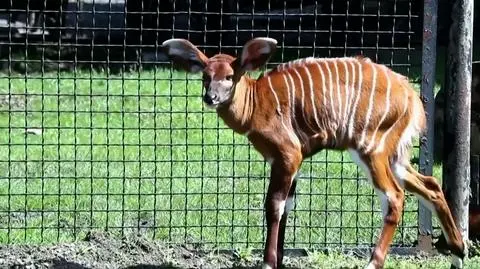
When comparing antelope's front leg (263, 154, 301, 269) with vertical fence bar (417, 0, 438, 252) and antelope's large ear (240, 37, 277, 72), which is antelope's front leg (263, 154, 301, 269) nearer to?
antelope's large ear (240, 37, 277, 72)

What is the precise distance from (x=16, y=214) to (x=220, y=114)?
2.31 meters

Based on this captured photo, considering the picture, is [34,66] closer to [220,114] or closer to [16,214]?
[16,214]

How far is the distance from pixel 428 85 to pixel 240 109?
160 centimetres

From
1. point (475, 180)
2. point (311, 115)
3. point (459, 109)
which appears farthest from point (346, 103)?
point (475, 180)

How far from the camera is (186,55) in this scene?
6023 millimetres

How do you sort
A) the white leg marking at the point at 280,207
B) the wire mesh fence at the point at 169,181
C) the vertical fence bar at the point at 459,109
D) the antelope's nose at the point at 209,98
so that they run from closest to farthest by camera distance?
the antelope's nose at the point at 209,98 → the white leg marking at the point at 280,207 → the vertical fence bar at the point at 459,109 → the wire mesh fence at the point at 169,181

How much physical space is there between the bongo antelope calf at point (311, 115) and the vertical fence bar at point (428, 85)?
2.15 ft

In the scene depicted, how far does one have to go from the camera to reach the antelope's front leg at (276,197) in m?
6.03

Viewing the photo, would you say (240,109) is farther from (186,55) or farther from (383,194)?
A: (383,194)

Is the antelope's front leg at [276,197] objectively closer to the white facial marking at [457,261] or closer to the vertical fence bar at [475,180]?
the white facial marking at [457,261]

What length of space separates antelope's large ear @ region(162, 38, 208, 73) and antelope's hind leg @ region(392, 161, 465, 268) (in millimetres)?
1307

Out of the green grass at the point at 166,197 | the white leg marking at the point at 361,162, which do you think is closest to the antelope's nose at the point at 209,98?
the white leg marking at the point at 361,162

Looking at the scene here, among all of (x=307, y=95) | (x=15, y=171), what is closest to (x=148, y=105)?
(x=15, y=171)

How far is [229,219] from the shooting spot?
25.5ft
